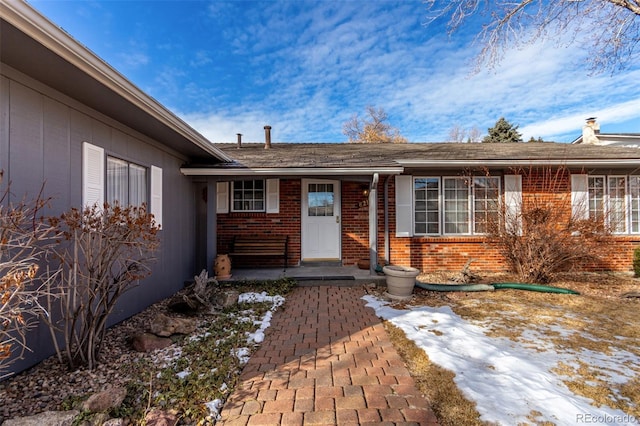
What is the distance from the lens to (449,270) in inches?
283

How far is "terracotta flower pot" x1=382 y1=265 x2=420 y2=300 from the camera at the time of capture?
17.0 ft

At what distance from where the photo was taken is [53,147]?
10.3 feet

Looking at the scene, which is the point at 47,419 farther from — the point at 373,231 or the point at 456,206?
the point at 456,206

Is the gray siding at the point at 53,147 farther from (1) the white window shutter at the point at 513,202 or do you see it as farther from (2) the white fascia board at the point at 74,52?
(1) the white window shutter at the point at 513,202

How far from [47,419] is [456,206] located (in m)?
7.67

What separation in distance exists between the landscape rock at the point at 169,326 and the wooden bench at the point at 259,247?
325 cm

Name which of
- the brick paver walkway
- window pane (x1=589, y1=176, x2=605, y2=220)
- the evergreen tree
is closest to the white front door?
the brick paver walkway

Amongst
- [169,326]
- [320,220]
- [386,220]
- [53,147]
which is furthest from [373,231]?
[53,147]

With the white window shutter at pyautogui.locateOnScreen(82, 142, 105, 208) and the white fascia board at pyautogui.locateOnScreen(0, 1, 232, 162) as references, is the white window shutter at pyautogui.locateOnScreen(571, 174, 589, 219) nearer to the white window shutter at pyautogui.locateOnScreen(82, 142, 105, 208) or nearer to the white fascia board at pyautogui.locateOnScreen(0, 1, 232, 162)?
the white fascia board at pyautogui.locateOnScreen(0, 1, 232, 162)

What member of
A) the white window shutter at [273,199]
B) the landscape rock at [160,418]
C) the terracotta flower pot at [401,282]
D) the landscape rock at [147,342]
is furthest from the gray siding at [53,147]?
the terracotta flower pot at [401,282]

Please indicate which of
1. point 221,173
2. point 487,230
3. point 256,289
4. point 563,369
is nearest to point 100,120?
point 221,173

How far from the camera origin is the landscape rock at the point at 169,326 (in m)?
3.61

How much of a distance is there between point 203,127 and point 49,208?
41.9ft
